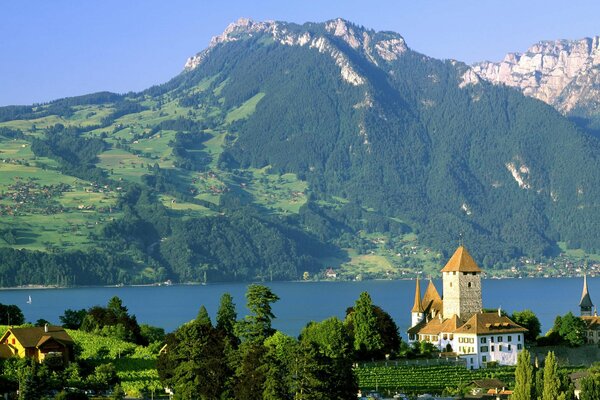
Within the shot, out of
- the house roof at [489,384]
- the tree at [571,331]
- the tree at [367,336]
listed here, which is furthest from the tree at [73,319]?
the tree at [571,331]

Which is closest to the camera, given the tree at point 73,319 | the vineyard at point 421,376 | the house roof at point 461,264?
the vineyard at point 421,376

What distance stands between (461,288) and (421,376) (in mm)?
26236

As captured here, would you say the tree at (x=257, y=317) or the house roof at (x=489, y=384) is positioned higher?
the tree at (x=257, y=317)

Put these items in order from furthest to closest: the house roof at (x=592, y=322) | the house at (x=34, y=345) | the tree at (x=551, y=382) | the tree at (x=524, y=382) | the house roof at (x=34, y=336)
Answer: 1. the house roof at (x=592, y=322)
2. the house roof at (x=34, y=336)
3. the house at (x=34, y=345)
4. the tree at (x=524, y=382)
5. the tree at (x=551, y=382)

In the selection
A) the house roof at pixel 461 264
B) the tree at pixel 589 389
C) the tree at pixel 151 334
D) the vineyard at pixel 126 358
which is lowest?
the tree at pixel 589 389

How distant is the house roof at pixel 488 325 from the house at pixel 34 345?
43080 mm

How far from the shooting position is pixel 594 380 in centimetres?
9206

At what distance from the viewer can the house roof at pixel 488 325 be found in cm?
12350

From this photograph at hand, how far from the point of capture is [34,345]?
9362 cm

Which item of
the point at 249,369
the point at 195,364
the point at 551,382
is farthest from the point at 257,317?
the point at 551,382

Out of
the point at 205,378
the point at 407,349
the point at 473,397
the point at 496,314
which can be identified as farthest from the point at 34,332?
the point at 496,314

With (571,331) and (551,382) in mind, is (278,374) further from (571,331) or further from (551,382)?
(571,331)

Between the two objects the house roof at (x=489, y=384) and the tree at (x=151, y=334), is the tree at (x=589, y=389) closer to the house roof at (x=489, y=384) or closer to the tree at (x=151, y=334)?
the house roof at (x=489, y=384)

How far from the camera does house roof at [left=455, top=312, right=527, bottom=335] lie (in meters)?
124
